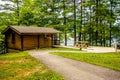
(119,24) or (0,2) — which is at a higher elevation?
(0,2)

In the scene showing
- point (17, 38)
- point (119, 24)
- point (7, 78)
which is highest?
point (119, 24)

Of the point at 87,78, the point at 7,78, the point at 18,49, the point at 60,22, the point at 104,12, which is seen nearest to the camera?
the point at 87,78

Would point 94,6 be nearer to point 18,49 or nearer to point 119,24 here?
point 119,24

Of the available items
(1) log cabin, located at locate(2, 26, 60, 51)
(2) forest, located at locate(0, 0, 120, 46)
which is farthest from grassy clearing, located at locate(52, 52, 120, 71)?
(2) forest, located at locate(0, 0, 120, 46)

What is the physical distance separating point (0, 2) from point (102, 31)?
2086 centimetres

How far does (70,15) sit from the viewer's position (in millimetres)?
37750

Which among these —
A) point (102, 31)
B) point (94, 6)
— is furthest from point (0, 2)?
point (102, 31)

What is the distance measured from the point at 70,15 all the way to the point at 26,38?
14601 mm

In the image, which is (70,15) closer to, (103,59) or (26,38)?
(26,38)

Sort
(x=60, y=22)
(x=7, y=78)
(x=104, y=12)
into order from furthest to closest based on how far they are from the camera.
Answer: (x=60, y=22) → (x=104, y=12) → (x=7, y=78)

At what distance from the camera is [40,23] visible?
39.8m

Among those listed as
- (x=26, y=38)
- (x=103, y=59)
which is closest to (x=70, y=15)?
(x=26, y=38)

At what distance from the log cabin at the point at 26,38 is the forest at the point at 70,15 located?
6138 millimetres

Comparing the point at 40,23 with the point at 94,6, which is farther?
the point at 40,23
